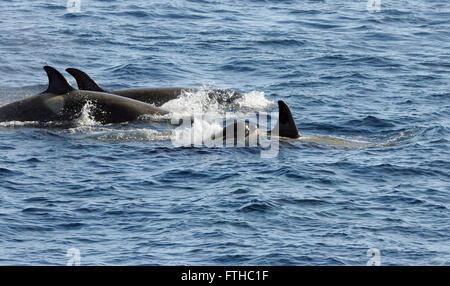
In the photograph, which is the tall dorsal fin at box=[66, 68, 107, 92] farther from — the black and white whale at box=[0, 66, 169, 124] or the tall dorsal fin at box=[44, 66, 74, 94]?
the tall dorsal fin at box=[44, 66, 74, 94]

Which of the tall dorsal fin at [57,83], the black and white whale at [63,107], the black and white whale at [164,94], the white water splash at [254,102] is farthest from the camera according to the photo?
the white water splash at [254,102]

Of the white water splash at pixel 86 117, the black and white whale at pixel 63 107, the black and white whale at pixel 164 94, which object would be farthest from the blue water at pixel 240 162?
the black and white whale at pixel 164 94

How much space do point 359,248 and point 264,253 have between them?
1.63 meters

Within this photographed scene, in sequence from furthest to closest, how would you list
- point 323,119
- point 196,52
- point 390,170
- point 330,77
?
1. point 196,52
2. point 330,77
3. point 323,119
4. point 390,170

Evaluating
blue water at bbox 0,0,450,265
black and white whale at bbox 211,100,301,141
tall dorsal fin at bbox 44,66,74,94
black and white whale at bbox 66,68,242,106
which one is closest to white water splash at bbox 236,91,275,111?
blue water at bbox 0,0,450,265

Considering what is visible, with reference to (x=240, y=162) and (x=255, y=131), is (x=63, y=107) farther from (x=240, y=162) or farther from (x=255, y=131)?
(x=240, y=162)

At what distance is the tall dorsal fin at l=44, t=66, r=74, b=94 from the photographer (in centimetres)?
2251

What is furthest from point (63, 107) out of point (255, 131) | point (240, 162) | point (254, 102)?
point (254, 102)

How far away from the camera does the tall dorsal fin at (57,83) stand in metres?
22.5

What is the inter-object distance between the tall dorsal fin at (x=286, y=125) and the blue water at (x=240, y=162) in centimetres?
48

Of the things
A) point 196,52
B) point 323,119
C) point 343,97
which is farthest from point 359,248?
point 196,52

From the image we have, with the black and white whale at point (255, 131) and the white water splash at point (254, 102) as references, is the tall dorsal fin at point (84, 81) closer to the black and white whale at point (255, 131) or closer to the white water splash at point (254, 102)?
the black and white whale at point (255, 131)
